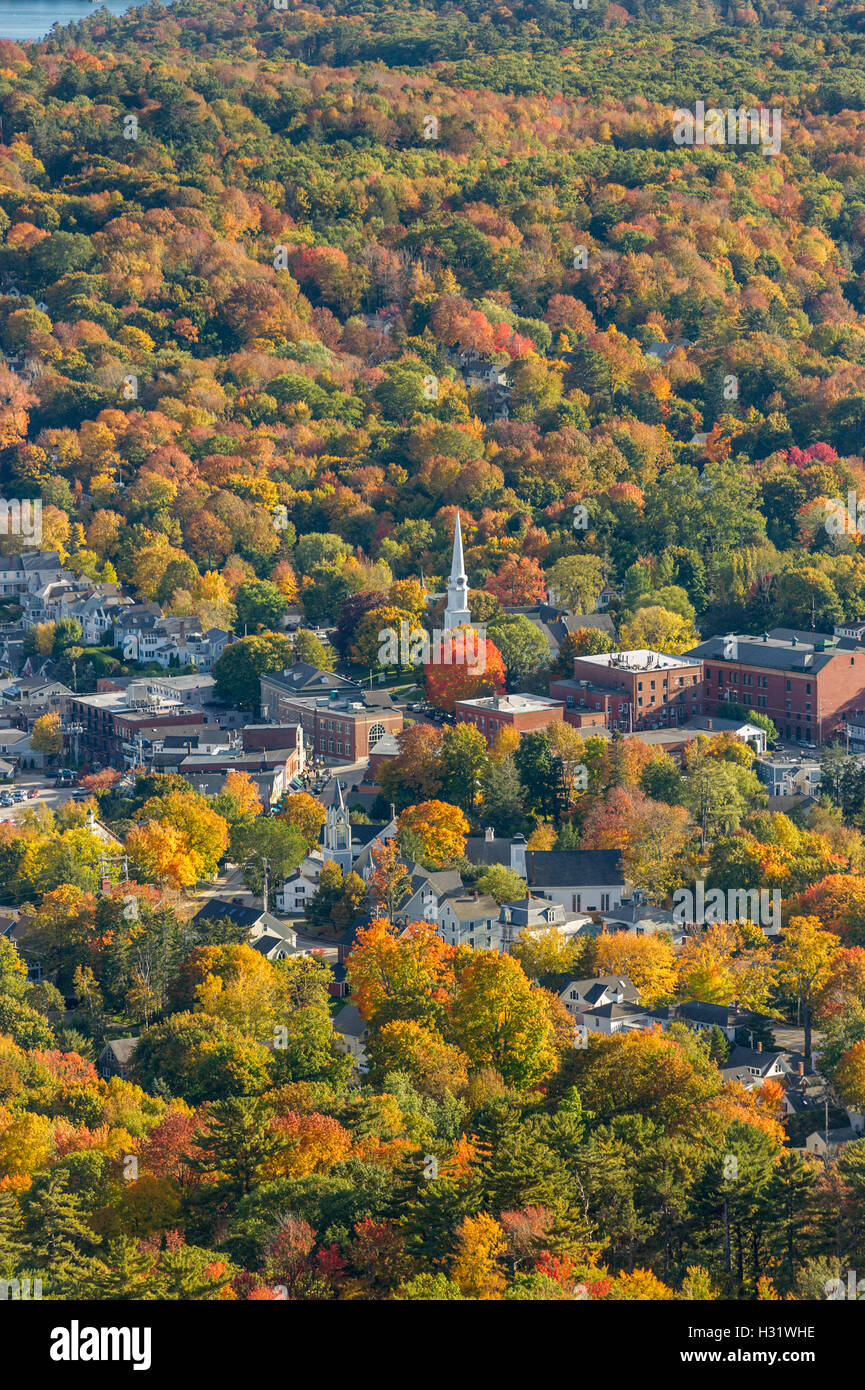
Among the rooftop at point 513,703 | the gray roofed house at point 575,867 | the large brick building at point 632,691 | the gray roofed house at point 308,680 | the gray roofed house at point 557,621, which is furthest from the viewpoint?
the gray roofed house at point 557,621

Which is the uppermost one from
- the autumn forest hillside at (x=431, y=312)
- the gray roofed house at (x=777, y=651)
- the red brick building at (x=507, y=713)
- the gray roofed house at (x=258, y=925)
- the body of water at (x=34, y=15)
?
the body of water at (x=34, y=15)

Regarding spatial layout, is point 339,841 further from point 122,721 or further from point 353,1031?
point 122,721

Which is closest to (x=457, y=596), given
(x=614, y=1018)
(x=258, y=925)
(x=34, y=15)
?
(x=258, y=925)

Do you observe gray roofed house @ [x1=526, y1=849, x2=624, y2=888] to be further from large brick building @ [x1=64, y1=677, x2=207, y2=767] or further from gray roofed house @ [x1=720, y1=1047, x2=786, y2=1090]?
large brick building @ [x1=64, y1=677, x2=207, y2=767]

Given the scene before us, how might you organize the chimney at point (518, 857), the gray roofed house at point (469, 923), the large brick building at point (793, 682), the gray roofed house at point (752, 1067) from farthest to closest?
the large brick building at point (793, 682), the chimney at point (518, 857), the gray roofed house at point (469, 923), the gray roofed house at point (752, 1067)

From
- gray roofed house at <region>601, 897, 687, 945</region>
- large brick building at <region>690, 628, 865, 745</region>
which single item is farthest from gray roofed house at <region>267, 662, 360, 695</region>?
gray roofed house at <region>601, 897, 687, 945</region>

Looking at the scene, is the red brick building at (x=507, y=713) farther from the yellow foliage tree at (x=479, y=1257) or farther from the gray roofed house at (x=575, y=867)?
the yellow foliage tree at (x=479, y=1257)

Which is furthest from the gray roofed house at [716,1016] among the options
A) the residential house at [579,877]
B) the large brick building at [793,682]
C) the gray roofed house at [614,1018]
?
the large brick building at [793,682]
